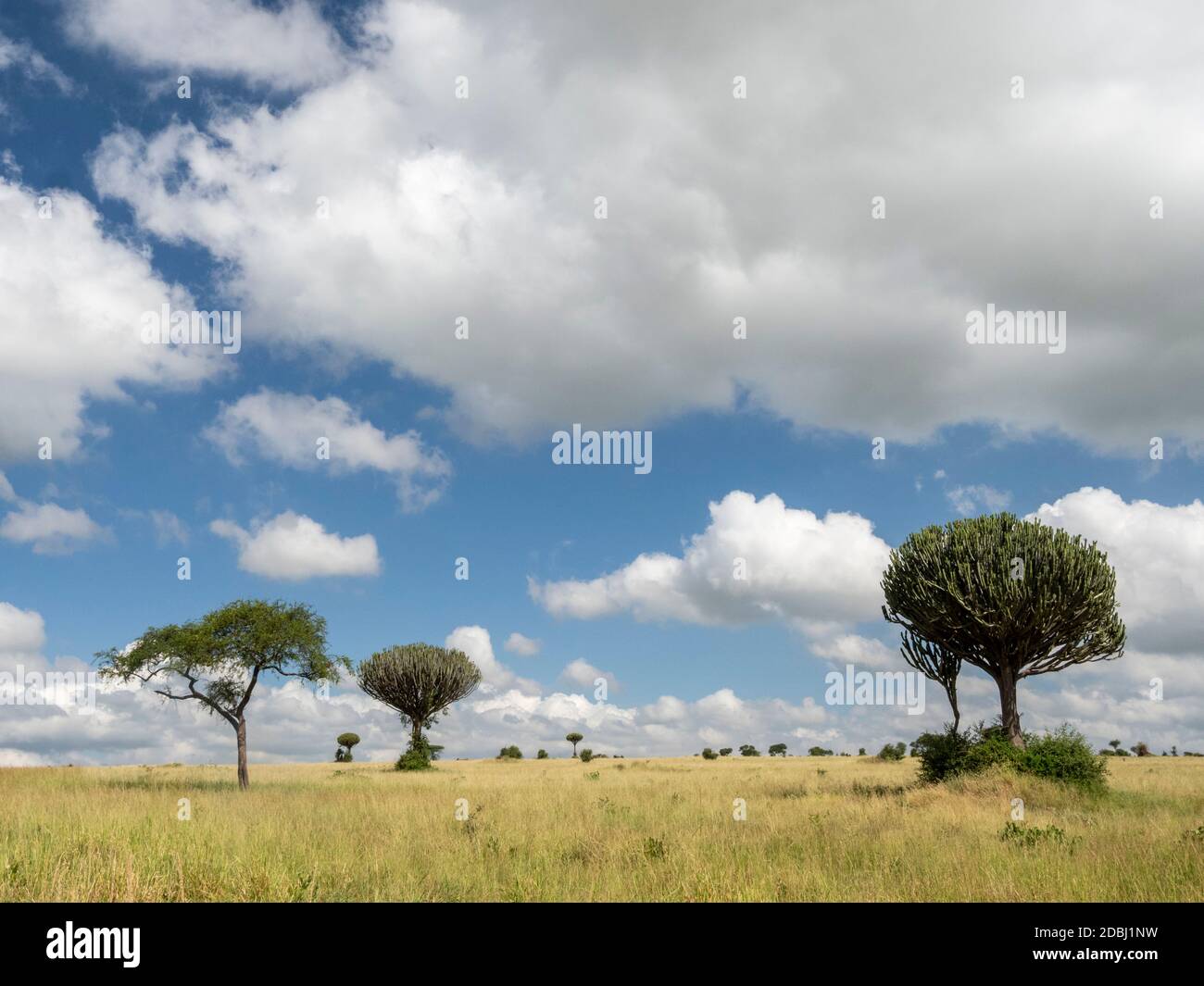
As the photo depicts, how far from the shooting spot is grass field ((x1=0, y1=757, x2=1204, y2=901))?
854 cm

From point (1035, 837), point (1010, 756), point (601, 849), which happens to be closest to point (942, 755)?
point (1010, 756)

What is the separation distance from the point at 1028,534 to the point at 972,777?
7.23 meters

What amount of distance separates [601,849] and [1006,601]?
1654cm

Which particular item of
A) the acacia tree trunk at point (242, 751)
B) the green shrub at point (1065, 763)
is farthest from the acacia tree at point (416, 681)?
the green shrub at point (1065, 763)

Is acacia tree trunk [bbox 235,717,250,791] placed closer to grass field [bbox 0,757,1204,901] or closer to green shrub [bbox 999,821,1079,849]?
grass field [bbox 0,757,1204,901]

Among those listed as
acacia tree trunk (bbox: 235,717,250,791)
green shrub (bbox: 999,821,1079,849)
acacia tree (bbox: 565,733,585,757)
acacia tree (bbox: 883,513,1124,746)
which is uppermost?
acacia tree (bbox: 883,513,1124,746)

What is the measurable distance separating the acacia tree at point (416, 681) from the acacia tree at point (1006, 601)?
3200cm

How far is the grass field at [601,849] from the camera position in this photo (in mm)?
8539

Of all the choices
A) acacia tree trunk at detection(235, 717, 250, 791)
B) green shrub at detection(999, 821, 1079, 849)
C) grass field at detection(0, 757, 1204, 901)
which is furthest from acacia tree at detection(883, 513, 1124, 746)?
acacia tree trunk at detection(235, 717, 250, 791)

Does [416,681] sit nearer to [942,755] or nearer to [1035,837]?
[942,755]

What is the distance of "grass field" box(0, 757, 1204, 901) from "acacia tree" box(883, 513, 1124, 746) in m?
4.63

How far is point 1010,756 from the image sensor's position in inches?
888
